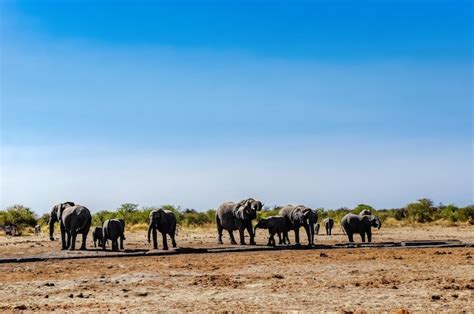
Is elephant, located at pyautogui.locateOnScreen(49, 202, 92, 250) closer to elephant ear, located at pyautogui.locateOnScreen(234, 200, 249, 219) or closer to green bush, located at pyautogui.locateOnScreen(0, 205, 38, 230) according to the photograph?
elephant ear, located at pyautogui.locateOnScreen(234, 200, 249, 219)

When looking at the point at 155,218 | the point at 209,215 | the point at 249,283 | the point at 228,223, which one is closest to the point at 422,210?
the point at 209,215

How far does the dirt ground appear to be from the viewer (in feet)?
39.2

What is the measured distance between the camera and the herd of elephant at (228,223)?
25.6m

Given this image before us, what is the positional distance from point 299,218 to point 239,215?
2882mm

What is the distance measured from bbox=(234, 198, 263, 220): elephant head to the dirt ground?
6.81 m

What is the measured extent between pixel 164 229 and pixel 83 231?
11.0 ft

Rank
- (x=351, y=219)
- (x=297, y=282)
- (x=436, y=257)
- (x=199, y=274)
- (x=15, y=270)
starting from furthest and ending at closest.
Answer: (x=351, y=219) → (x=436, y=257) → (x=15, y=270) → (x=199, y=274) → (x=297, y=282)

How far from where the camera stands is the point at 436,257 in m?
20.5

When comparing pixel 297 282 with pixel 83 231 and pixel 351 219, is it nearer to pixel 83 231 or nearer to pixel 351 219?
pixel 83 231

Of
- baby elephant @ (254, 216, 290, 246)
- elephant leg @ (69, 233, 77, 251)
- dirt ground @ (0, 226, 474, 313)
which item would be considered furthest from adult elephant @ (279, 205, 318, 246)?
elephant leg @ (69, 233, 77, 251)

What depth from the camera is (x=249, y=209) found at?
29.1 meters

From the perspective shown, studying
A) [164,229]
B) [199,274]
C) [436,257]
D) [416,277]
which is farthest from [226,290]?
[164,229]

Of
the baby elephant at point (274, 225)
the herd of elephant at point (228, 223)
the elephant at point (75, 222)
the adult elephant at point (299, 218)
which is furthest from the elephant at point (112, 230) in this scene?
the adult elephant at point (299, 218)

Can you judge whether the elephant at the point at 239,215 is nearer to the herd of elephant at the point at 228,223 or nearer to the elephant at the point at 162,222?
the herd of elephant at the point at 228,223
